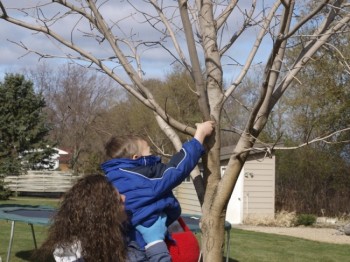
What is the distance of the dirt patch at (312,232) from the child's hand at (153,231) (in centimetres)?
1201

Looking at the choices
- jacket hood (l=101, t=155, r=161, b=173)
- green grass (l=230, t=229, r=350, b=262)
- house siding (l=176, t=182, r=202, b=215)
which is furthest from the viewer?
house siding (l=176, t=182, r=202, b=215)

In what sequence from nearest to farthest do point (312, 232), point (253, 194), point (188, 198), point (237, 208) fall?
1. point (312, 232)
2. point (237, 208)
3. point (253, 194)
4. point (188, 198)

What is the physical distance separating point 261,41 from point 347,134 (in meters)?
15.6

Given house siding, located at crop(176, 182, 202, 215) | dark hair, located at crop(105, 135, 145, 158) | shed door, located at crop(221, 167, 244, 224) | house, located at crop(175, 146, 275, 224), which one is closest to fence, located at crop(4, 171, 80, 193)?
house siding, located at crop(176, 182, 202, 215)

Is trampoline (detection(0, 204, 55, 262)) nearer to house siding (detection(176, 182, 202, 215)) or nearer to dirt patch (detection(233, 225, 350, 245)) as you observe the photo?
dirt patch (detection(233, 225, 350, 245))

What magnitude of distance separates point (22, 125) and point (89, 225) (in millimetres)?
31249

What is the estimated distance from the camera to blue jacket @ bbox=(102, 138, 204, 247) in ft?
9.55

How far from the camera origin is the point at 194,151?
2.89 meters

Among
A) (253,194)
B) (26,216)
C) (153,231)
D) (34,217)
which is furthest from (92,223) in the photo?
(253,194)

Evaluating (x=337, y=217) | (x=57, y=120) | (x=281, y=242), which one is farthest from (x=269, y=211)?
(x=57, y=120)

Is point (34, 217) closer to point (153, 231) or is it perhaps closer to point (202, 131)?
point (153, 231)

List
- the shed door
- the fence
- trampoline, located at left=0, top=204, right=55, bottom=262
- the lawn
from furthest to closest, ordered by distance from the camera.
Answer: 1. the fence
2. the shed door
3. the lawn
4. trampoline, located at left=0, top=204, right=55, bottom=262

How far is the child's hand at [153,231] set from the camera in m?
2.91

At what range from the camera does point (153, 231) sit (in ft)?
9.59
